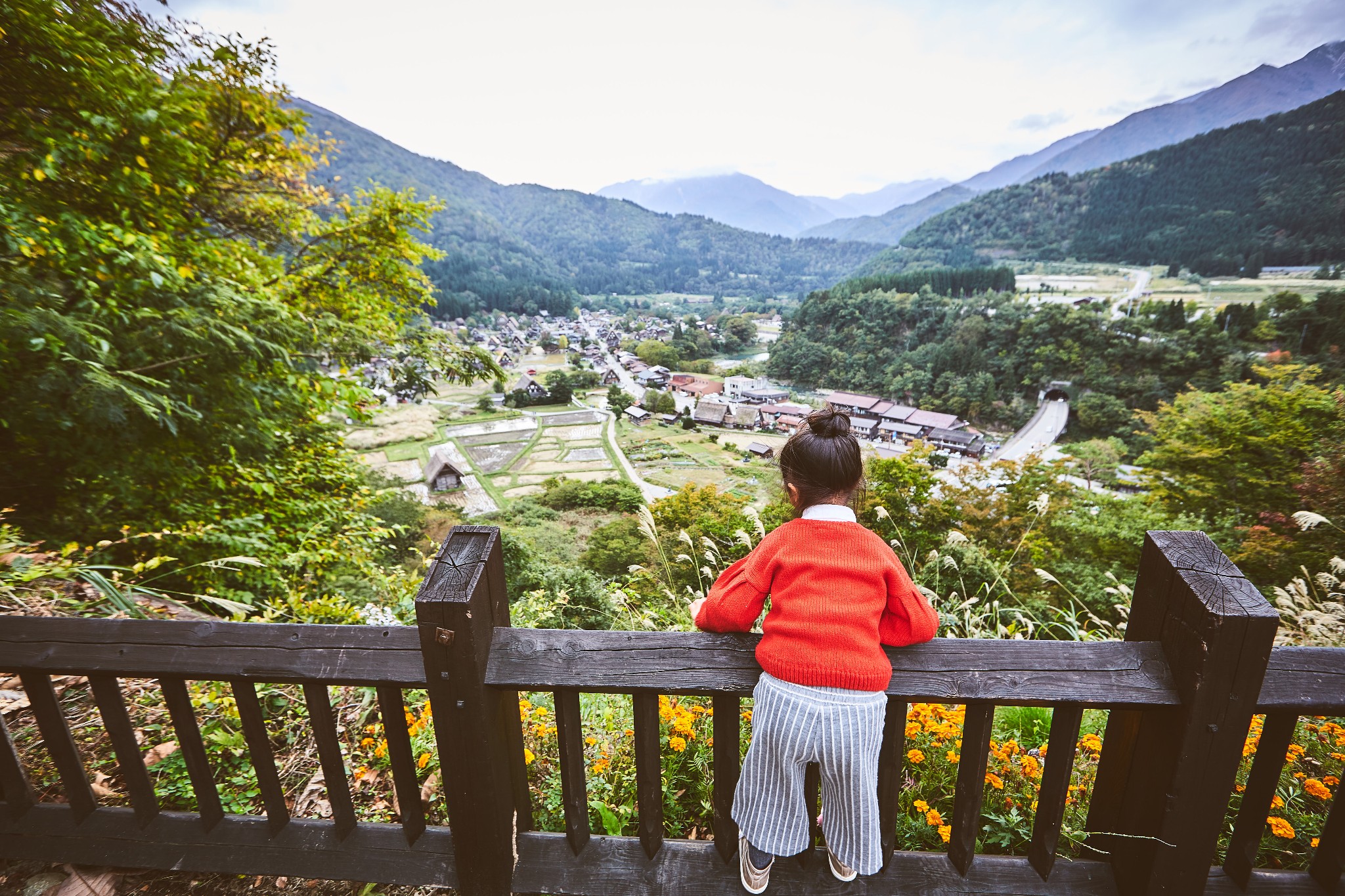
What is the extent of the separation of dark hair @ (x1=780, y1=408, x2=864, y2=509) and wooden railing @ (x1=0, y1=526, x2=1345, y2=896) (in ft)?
1.11

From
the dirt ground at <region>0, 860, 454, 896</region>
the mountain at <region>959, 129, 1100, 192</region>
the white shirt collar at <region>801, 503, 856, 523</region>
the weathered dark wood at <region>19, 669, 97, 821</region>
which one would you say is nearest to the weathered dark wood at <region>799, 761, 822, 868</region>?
the white shirt collar at <region>801, 503, 856, 523</region>

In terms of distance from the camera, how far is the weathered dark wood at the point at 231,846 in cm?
127

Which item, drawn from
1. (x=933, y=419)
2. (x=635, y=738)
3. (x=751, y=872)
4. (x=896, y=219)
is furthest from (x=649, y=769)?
(x=896, y=219)

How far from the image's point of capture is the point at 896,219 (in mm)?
92938

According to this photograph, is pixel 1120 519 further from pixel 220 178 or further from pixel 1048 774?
pixel 220 178

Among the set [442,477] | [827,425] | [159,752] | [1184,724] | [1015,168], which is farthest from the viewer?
[1015,168]

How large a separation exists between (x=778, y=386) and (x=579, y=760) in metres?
33.3

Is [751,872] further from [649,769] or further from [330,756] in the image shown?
[330,756]

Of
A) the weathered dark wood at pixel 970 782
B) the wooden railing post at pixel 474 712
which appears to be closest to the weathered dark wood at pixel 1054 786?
the weathered dark wood at pixel 970 782

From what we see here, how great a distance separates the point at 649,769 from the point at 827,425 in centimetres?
85

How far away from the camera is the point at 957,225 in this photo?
55.4 meters

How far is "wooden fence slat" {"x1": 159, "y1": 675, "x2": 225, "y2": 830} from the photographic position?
117 cm

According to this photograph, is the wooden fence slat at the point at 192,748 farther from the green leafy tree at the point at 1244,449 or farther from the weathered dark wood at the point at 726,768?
the green leafy tree at the point at 1244,449

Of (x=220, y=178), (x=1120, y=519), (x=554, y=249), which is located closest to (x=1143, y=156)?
(x=1120, y=519)
